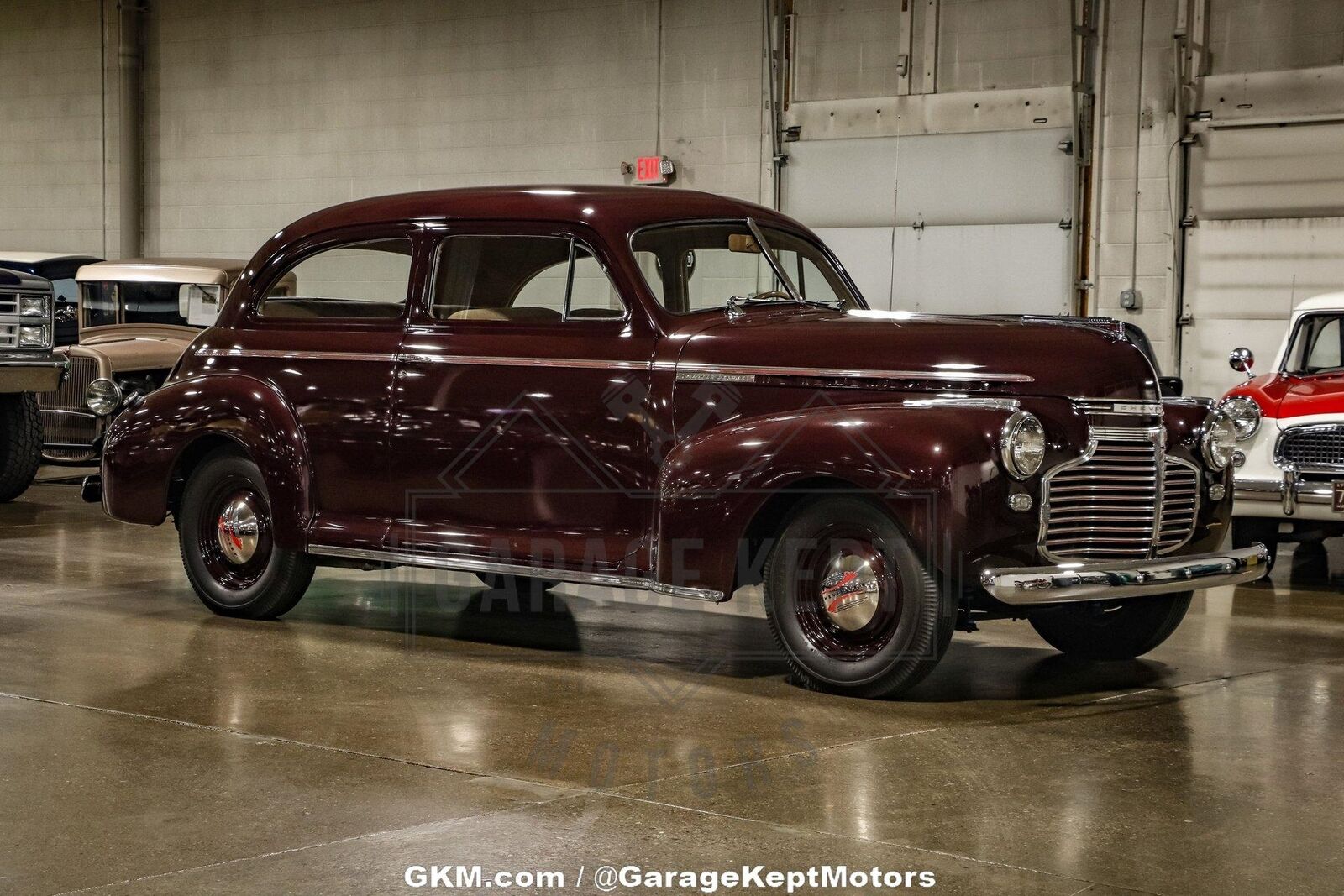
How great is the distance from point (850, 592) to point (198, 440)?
322 cm

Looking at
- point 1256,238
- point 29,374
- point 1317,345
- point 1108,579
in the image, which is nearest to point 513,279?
point 1108,579

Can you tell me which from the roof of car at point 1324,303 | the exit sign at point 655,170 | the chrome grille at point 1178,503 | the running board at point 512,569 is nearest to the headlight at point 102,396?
the running board at point 512,569

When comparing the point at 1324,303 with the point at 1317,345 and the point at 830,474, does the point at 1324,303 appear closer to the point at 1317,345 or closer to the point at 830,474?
the point at 1317,345

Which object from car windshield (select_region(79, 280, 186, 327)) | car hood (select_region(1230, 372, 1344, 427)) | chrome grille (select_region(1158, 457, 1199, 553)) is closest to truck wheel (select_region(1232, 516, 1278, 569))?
car hood (select_region(1230, 372, 1344, 427))

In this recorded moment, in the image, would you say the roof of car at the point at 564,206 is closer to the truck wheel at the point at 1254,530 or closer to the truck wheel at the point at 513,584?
the truck wheel at the point at 513,584

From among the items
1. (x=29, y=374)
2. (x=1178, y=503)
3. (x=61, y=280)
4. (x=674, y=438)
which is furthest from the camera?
(x=61, y=280)

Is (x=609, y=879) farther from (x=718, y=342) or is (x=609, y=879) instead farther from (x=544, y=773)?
(x=718, y=342)

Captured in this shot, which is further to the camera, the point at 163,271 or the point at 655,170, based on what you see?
the point at 655,170

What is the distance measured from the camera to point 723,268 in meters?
6.76

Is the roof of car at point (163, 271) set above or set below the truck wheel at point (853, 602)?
above

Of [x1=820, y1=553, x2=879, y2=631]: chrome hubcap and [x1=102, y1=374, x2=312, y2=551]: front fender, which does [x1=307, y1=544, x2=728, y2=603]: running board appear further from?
[x1=820, y1=553, x2=879, y2=631]: chrome hubcap

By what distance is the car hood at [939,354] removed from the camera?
564 cm

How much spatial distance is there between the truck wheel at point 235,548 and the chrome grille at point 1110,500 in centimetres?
330

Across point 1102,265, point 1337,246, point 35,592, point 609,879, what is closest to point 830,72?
point 1102,265
